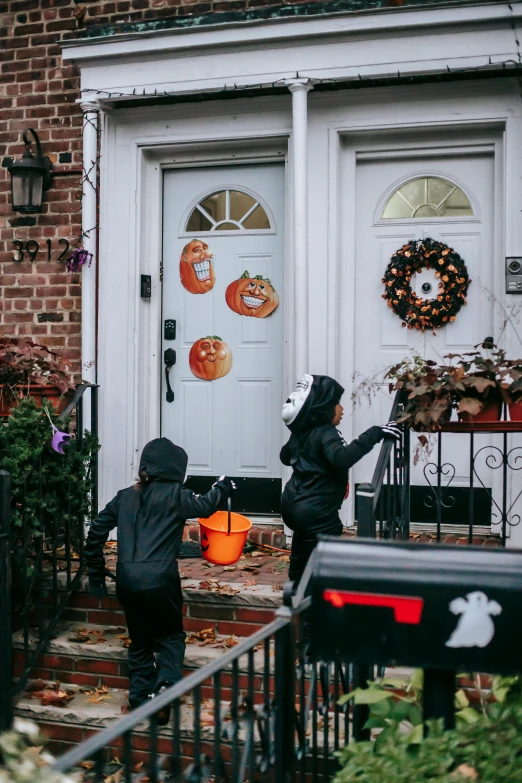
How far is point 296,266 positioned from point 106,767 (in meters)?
3.07

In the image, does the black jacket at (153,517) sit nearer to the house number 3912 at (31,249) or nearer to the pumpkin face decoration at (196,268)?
the pumpkin face decoration at (196,268)

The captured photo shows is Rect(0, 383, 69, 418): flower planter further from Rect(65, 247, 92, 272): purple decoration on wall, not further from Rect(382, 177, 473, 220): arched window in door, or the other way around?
Rect(382, 177, 473, 220): arched window in door

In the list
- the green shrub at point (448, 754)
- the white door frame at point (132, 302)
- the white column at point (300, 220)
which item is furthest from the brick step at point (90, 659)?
the green shrub at point (448, 754)

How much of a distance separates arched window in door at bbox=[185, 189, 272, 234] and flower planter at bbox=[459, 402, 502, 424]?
2.41m

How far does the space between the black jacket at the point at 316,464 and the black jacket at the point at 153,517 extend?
0.48 m

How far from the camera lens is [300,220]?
559cm

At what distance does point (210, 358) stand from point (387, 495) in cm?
239

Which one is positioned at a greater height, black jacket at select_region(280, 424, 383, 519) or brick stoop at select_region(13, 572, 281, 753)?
black jacket at select_region(280, 424, 383, 519)

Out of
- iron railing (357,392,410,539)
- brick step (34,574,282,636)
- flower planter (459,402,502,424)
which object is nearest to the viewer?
iron railing (357,392,410,539)

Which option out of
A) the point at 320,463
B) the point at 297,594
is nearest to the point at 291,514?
the point at 320,463

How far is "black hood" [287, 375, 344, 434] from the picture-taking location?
459 cm

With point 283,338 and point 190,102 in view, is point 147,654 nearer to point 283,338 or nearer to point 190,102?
point 283,338

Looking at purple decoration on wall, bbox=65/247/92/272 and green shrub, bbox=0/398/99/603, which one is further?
purple decoration on wall, bbox=65/247/92/272

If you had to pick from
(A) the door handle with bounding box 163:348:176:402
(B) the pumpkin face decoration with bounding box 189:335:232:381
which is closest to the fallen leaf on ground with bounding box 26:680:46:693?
(A) the door handle with bounding box 163:348:176:402
